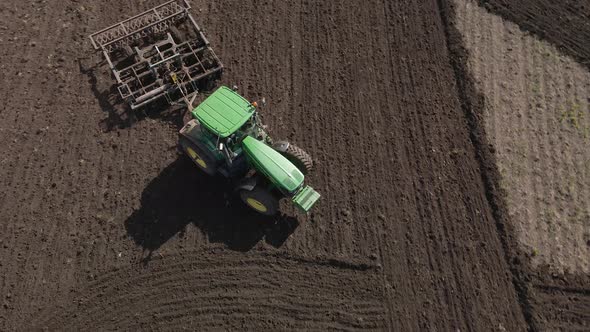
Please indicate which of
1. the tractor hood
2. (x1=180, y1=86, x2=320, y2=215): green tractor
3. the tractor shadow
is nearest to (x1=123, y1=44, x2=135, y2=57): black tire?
(x1=180, y1=86, x2=320, y2=215): green tractor

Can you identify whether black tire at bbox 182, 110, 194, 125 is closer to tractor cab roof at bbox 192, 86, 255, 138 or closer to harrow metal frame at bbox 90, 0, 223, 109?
harrow metal frame at bbox 90, 0, 223, 109

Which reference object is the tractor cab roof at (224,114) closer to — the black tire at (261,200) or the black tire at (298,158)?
the black tire at (298,158)

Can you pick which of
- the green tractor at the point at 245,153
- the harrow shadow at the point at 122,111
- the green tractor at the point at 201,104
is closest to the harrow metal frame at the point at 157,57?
the green tractor at the point at 201,104

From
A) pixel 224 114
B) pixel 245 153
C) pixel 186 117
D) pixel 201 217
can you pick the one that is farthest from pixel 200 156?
pixel 186 117

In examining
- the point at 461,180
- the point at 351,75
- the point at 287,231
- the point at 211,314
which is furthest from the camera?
the point at 351,75

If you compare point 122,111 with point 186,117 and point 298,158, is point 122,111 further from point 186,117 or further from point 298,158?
point 298,158

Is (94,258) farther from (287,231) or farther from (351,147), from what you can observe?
(351,147)

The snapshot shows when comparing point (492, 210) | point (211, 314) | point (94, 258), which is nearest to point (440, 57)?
point (492, 210)

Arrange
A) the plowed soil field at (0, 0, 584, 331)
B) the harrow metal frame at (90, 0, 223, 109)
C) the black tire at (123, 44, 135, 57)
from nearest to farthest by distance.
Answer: the plowed soil field at (0, 0, 584, 331) < the harrow metal frame at (90, 0, 223, 109) < the black tire at (123, 44, 135, 57)
